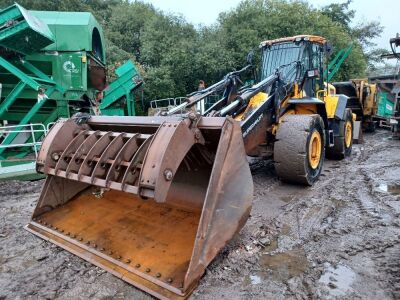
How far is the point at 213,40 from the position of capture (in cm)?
1820

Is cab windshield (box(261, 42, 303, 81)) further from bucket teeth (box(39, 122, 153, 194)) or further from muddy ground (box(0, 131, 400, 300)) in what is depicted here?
bucket teeth (box(39, 122, 153, 194))

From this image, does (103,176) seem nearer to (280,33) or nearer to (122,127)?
(122,127)

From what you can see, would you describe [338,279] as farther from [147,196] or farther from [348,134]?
[348,134]

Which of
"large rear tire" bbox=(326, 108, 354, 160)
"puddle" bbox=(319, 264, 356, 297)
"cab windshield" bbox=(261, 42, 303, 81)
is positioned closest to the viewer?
"puddle" bbox=(319, 264, 356, 297)

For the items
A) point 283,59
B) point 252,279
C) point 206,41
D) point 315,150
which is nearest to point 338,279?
point 252,279

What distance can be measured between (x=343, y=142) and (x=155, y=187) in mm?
5696

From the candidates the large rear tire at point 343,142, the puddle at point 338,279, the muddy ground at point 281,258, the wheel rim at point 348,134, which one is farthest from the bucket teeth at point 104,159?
the wheel rim at point 348,134

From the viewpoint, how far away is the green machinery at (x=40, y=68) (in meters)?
6.45

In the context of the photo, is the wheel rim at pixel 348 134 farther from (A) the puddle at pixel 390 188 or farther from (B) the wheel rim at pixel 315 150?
(B) the wheel rim at pixel 315 150

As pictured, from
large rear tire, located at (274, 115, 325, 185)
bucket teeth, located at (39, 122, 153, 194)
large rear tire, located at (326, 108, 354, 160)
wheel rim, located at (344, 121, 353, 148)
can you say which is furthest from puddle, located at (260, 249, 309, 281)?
wheel rim, located at (344, 121, 353, 148)

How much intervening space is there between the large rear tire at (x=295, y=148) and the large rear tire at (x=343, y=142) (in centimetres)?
205

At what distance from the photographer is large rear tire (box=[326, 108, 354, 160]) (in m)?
6.79

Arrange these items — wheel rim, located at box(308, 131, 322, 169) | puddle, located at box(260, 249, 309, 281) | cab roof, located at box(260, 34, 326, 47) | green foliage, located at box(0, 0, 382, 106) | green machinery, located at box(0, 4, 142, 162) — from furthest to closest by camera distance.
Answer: green foliage, located at box(0, 0, 382, 106) < green machinery, located at box(0, 4, 142, 162) < cab roof, located at box(260, 34, 326, 47) < wheel rim, located at box(308, 131, 322, 169) < puddle, located at box(260, 249, 309, 281)

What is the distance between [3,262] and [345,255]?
9.86 ft
